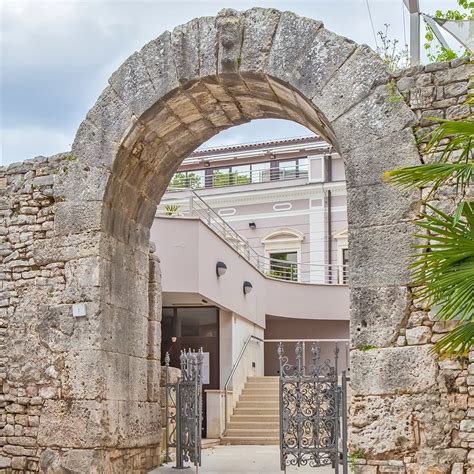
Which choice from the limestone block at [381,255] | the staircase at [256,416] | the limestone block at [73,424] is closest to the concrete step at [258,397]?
the staircase at [256,416]

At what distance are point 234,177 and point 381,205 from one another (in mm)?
17600

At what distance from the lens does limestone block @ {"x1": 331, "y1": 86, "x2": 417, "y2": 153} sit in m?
6.64

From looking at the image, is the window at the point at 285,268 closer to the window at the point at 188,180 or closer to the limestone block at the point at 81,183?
the window at the point at 188,180

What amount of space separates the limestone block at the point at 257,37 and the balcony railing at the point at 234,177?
15633 millimetres

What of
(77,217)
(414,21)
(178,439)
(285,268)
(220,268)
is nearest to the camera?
(414,21)

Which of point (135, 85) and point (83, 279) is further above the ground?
point (135, 85)

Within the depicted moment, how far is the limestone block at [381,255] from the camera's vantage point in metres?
6.46

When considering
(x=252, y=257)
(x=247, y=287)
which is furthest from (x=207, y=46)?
(x=252, y=257)

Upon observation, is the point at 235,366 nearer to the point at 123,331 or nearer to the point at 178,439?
the point at 178,439

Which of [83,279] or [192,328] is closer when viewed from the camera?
[83,279]

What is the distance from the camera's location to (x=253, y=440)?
45.1ft

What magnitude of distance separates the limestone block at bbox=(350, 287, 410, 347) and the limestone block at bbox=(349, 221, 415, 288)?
0.08 metres

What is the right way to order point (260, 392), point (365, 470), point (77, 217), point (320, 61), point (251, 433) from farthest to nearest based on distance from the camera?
point (260, 392), point (251, 433), point (77, 217), point (320, 61), point (365, 470)

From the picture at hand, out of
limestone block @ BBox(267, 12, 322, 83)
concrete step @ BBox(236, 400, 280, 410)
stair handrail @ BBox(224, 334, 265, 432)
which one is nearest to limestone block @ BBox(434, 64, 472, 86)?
limestone block @ BBox(267, 12, 322, 83)
